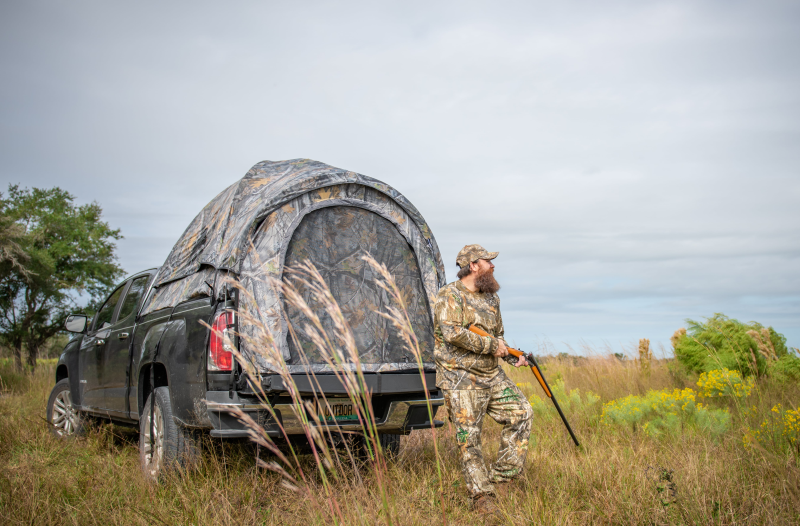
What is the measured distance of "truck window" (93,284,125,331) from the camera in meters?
6.99

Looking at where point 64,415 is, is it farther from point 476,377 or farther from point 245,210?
point 476,377

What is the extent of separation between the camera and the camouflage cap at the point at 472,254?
14.7ft

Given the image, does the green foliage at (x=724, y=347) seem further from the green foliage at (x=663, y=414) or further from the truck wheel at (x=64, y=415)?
the truck wheel at (x=64, y=415)

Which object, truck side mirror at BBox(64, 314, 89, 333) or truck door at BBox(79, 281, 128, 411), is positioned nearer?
truck door at BBox(79, 281, 128, 411)

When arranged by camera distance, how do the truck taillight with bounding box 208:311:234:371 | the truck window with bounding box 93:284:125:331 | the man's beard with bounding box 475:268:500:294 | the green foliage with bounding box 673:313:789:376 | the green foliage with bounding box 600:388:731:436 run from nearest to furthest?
the truck taillight with bounding box 208:311:234:371, the man's beard with bounding box 475:268:500:294, the green foliage with bounding box 600:388:731:436, the truck window with bounding box 93:284:125:331, the green foliage with bounding box 673:313:789:376

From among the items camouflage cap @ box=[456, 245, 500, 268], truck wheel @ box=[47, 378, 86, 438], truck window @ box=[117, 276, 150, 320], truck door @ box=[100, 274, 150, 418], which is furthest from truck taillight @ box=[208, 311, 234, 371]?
truck wheel @ box=[47, 378, 86, 438]

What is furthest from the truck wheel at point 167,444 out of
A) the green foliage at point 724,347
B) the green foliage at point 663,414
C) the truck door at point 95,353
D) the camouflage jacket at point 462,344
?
the green foliage at point 724,347

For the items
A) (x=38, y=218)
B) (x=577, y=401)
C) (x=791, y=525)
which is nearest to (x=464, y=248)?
(x=791, y=525)

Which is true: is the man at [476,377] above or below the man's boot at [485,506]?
above

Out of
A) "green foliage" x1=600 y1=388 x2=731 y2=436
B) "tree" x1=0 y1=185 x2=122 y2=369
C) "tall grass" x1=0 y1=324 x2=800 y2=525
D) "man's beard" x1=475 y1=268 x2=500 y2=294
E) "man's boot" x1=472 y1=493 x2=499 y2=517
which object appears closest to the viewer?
"tall grass" x1=0 y1=324 x2=800 y2=525

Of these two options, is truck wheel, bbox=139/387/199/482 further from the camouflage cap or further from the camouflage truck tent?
the camouflage cap

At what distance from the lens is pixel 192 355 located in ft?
14.2

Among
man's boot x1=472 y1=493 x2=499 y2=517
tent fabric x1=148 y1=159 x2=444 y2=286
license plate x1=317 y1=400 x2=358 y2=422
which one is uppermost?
tent fabric x1=148 y1=159 x2=444 y2=286

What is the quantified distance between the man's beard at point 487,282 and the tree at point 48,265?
18.1 meters
